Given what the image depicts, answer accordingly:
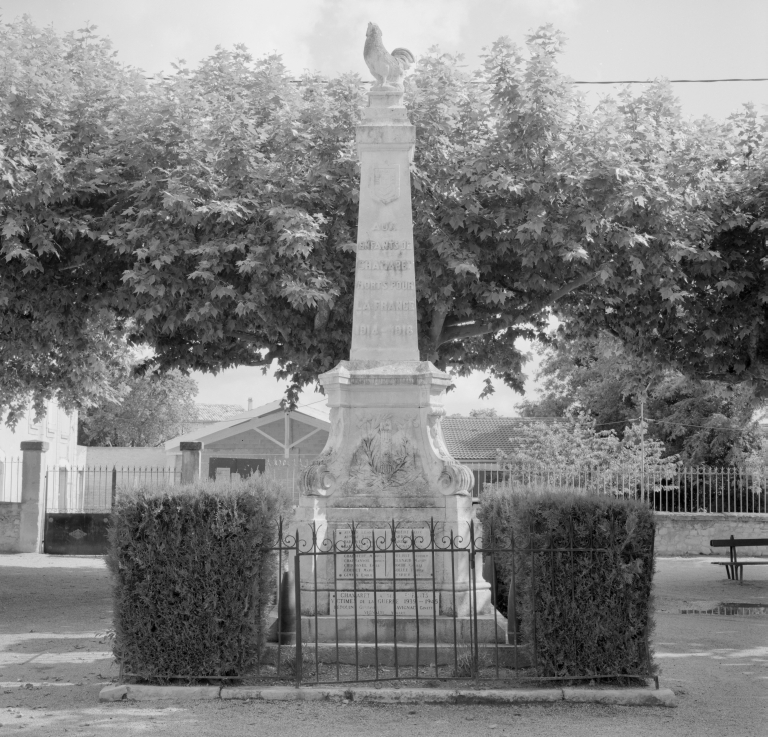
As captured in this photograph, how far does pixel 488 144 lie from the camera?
41.8 feet

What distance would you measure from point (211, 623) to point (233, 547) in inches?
22.8

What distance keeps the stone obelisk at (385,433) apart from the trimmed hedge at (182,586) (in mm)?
1140

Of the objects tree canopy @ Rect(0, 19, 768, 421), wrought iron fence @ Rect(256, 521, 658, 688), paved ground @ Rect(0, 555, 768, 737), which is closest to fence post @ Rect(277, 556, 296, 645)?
wrought iron fence @ Rect(256, 521, 658, 688)

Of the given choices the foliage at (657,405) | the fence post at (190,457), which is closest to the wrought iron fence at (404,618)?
the foliage at (657,405)

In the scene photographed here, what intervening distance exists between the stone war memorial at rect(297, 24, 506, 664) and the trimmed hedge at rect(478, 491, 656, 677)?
0.62 meters

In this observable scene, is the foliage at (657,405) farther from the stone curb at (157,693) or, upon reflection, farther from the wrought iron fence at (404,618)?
the stone curb at (157,693)

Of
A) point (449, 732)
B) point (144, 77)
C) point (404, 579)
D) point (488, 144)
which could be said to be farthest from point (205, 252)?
point (449, 732)

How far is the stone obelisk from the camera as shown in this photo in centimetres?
825

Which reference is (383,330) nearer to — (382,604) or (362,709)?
(382,604)

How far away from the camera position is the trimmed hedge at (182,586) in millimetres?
6953

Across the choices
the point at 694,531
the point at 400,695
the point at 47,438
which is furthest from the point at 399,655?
the point at 47,438

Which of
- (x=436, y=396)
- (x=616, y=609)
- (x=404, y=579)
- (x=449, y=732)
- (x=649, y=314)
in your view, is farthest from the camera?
(x=649, y=314)

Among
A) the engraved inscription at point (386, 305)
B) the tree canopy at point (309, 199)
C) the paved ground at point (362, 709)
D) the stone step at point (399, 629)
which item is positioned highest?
the tree canopy at point (309, 199)

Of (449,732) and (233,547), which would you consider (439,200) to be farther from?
(449,732)
